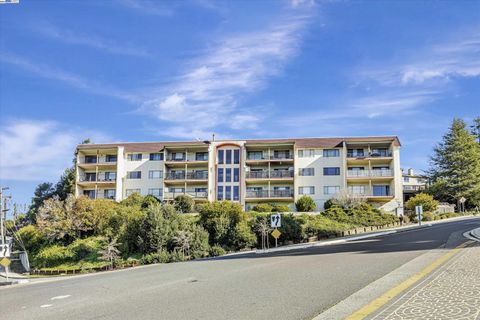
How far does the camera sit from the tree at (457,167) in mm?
A: 64750

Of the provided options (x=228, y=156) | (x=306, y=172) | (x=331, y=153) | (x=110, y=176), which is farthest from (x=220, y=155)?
(x=110, y=176)

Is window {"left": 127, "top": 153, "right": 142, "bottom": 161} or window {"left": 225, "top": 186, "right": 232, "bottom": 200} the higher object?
window {"left": 127, "top": 153, "right": 142, "bottom": 161}

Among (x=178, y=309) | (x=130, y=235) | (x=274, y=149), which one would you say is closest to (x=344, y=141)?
(x=274, y=149)

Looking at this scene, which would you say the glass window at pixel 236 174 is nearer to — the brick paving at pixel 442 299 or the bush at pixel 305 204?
the bush at pixel 305 204

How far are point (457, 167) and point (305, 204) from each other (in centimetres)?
2731

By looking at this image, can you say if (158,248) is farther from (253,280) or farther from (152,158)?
(152,158)

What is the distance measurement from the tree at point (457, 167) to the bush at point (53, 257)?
5179 centimetres

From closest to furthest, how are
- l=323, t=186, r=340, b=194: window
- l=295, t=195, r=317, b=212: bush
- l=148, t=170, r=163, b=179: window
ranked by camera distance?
l=295, t=195, r=317, b=212: bush
l=323, t=186, r=340, b=194: window
l=148, t=170, r=163, b=179: window

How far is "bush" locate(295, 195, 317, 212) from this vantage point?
53.8m

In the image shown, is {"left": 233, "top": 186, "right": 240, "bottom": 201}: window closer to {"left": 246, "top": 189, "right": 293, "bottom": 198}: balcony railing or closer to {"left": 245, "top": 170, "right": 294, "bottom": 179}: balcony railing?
{"left": 246, "top": 189, "right": 293, "bottom": 198}: balcony railing

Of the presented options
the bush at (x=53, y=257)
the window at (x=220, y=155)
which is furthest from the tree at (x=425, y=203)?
the bush at (x=53, y=257)

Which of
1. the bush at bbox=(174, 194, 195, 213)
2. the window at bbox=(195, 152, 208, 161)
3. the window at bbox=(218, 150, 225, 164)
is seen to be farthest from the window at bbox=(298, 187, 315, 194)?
the bush at bbox=(174, 194, 195, 213)

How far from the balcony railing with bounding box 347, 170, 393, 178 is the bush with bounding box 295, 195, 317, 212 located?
7.09 metres

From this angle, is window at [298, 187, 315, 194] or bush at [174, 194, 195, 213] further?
window at [298, 187, 315, 194]
